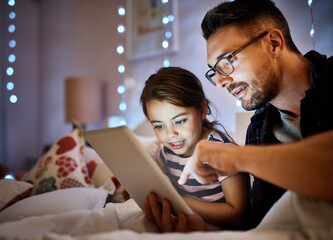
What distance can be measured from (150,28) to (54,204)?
1.57 m

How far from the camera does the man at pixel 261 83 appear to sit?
560mm

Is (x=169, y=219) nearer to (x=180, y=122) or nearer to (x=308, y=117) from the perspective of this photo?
(x=180, y=122)

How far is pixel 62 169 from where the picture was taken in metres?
1.31

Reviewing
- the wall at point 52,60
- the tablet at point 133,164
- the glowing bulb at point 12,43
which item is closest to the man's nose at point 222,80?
the tablet at point 133,164

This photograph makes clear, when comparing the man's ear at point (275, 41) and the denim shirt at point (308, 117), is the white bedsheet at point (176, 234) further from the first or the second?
the man's ear at point (275, 41)

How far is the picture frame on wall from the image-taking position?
1777 mm

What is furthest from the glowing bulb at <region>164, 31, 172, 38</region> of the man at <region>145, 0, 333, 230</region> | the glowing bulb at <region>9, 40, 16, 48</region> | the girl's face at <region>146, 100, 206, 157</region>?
the glowing bulb at <region>9, 40, 16, 48</region>

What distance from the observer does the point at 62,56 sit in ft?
10.5

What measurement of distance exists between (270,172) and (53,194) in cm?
80

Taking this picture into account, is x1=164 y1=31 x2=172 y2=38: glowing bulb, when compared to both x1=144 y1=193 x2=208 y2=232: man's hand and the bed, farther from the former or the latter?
x1=144 y1=193 x2=208 y2=232: man's hand

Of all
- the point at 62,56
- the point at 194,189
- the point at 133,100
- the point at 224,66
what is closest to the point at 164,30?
the point at 133,100

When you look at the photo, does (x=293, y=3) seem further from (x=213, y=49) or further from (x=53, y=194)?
(x=53, y=194)

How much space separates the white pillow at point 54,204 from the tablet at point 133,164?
0.34m

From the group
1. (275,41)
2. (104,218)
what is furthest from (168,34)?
(104,218)
